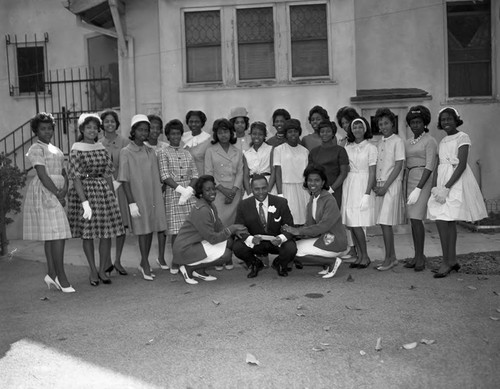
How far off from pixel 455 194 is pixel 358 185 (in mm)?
1159

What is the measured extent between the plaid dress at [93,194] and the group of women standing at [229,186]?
0.01m

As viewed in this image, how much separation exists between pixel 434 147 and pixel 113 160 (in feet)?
12.6

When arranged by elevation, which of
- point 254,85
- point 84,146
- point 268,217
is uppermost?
point 254,85

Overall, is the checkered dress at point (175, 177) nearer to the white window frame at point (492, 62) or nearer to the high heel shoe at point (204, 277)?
the high heel shoe at point (204, 277)

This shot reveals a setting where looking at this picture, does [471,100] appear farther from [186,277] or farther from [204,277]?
[186,277]

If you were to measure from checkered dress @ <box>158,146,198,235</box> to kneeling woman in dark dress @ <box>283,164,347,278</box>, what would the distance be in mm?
1371

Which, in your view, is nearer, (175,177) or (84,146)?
(84,146)

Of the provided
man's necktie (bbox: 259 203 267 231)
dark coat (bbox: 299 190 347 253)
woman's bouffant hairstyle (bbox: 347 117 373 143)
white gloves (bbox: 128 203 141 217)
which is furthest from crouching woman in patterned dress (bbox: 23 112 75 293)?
woman's bouffant hairstyle (bbox: 347 117 373 143)

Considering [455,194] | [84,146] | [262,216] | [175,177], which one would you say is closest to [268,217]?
[262,216]

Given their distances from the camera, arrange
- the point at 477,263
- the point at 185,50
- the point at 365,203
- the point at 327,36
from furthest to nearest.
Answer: the point at 185,50, the point at 327,36, the point at 477,263, the point at 365,203

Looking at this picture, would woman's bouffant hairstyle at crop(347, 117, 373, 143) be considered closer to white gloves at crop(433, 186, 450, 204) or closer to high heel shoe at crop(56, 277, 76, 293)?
white gloves at crop(433, 186, 450, 204)

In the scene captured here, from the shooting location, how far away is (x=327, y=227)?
7363 millimetres

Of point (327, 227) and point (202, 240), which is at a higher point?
point (327, 227)

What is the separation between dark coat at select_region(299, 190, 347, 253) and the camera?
7348 millimetres
